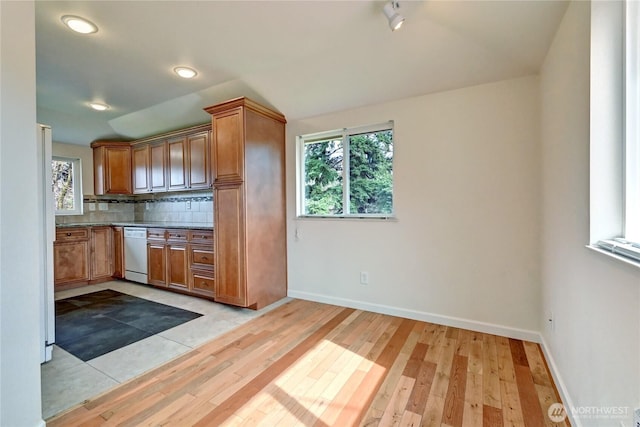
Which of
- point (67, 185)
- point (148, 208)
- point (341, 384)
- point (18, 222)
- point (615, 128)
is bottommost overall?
point (341, 384)

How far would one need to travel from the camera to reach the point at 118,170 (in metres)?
4.50

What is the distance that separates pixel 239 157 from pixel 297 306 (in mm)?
1728

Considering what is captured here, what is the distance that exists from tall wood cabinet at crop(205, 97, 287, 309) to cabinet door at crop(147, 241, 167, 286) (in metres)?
1.15

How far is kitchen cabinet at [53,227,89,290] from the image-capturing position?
383 cm

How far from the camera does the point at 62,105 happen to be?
341 cm

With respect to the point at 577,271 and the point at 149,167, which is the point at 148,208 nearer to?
the point at 149,167

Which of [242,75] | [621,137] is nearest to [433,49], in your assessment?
[621,137]

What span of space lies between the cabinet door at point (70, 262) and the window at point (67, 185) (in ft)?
2.63

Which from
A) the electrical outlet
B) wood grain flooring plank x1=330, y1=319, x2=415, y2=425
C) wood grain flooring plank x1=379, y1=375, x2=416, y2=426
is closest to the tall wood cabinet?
the electrical outlet

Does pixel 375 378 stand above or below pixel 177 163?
below

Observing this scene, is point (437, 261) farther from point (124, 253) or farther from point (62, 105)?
point (62, 105)

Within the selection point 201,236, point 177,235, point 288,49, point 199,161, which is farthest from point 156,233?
point 288,49

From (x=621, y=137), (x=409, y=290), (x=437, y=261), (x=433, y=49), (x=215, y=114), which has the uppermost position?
(x=433, y=49)

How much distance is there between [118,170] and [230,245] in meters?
2.98
